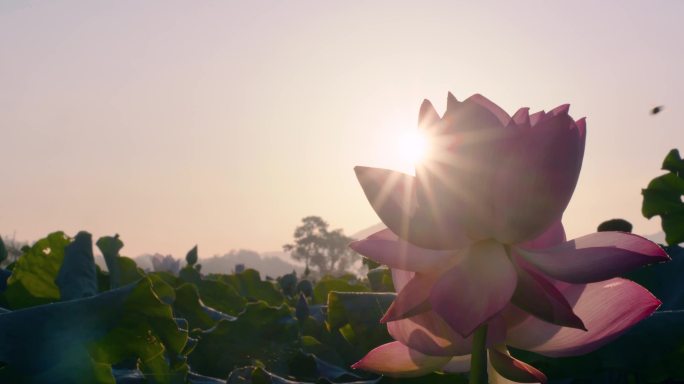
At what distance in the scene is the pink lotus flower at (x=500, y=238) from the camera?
896 millimetres

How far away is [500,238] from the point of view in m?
0.95

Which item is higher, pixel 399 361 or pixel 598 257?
pixel 598 257

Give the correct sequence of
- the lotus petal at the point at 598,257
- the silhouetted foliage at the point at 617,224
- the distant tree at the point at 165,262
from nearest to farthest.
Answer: the lotus petal at the point at 598,257 → the silhouetted foliage at the point at 617,224 → the distant tree at the point at 165,262

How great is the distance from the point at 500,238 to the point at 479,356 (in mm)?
178

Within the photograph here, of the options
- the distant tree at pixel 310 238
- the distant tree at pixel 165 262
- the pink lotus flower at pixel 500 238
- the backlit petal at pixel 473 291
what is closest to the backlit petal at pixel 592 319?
the pink lotus flower at pixel 500 238

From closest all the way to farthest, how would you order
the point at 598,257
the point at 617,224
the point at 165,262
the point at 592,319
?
the point at 598,257, the point at 592,319, the point at 617,224, the point at 165,262

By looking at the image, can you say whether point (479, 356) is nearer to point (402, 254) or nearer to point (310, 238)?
point (402, 254)

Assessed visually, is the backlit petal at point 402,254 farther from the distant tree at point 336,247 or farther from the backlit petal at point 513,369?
the distant tree at point 336,247

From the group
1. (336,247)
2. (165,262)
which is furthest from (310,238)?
(165,262)

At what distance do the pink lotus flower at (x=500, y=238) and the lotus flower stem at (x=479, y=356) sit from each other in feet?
0.12

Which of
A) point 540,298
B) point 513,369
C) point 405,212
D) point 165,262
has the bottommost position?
point 513,369

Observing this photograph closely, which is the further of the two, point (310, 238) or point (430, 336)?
point (310, 238)

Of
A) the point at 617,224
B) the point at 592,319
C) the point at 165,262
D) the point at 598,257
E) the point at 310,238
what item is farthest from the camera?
the point at 310,238

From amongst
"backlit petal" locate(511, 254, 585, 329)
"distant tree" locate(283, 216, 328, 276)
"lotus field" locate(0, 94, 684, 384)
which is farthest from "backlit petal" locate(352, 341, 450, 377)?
"distant tree" locate(283, 216, 328, 276)
